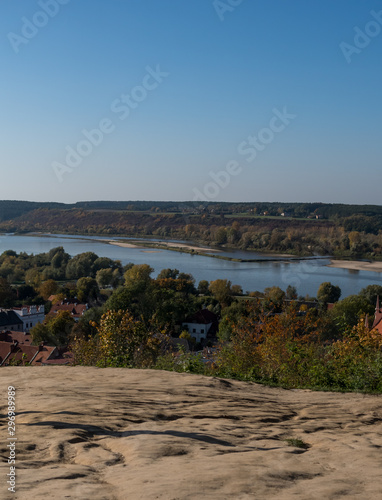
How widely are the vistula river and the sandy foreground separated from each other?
2837 cm

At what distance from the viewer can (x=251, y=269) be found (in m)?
45.5

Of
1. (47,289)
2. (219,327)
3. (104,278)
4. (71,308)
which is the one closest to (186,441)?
(219,327)

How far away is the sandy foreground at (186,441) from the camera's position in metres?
3.01

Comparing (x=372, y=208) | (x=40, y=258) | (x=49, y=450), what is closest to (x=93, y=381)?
(x=49, y=450)

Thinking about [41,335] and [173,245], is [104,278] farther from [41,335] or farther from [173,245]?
[173,245]

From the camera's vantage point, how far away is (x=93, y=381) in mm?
6305

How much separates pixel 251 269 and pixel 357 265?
10508 mm

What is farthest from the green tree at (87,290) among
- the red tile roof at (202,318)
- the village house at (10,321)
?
the red tile roof at (202,318)

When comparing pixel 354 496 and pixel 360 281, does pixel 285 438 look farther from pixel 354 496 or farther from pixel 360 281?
pixel 360 281

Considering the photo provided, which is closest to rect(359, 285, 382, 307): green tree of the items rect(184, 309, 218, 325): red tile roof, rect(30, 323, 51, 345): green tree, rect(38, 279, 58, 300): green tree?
rect(184, 309, 218, 325): red tile roof

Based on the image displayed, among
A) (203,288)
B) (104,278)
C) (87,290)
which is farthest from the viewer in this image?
(104,278)

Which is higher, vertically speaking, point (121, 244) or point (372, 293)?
point (121, 244)

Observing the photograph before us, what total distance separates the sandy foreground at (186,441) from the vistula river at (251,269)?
93.1 feet

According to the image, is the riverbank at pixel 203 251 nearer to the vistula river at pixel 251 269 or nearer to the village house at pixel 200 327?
the vistula river at pixel 251 269
